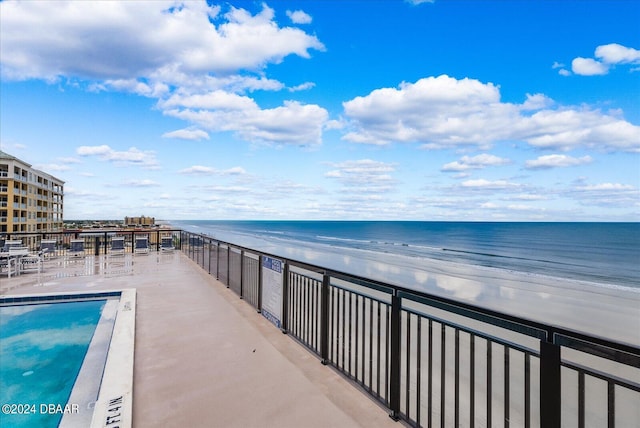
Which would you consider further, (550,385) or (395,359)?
(395,359)

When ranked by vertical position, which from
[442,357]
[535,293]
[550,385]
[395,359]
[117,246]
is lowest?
[535,293]

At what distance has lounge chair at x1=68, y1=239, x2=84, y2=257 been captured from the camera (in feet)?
38.4

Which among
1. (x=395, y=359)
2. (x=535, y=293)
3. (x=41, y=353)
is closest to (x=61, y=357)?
(x=41, y=353)

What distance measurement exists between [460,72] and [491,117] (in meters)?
8.53

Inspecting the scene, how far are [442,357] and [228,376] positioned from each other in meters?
1.84

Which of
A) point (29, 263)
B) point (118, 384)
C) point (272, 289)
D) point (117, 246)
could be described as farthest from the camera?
point (117, 246)

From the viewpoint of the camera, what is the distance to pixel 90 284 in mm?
6863

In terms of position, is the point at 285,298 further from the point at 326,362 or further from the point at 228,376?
the point at 228,376

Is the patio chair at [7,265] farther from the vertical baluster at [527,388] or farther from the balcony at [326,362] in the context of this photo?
the vertical baluster at [527,388]

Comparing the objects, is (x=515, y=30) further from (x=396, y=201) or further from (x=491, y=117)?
(x=396, y=201)

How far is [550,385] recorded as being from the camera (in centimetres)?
138

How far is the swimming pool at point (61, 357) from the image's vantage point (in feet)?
8.32

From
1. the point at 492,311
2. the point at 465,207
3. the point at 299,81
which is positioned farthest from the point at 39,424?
the point at 465,207

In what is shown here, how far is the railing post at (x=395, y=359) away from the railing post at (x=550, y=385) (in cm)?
91
